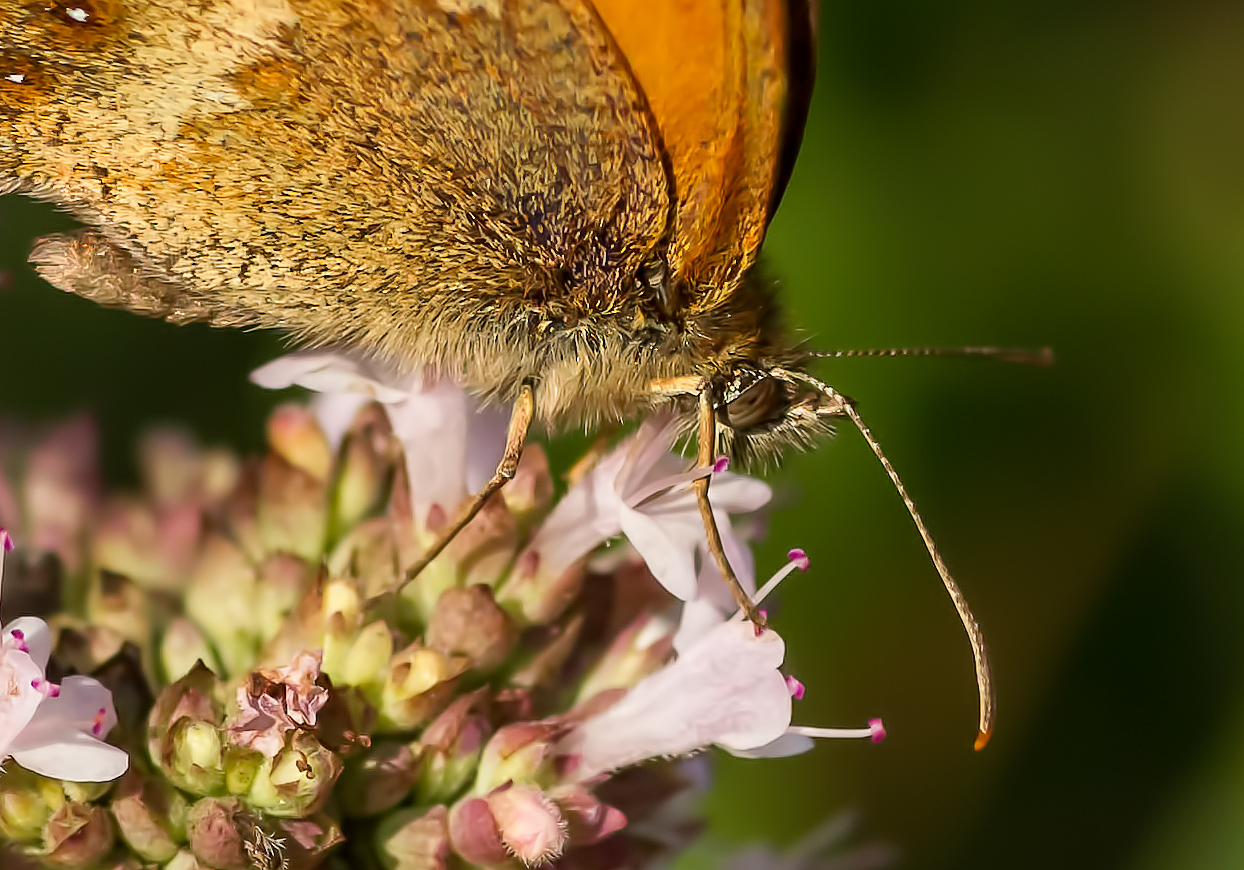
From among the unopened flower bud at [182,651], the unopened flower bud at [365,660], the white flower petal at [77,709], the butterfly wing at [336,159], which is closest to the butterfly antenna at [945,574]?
the butterfly wing at [336,159]

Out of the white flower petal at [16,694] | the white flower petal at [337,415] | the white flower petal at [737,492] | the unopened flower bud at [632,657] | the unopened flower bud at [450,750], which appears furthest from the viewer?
the white flower petal at [337,415]

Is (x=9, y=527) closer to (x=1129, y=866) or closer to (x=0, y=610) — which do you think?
(x=0, y=610)

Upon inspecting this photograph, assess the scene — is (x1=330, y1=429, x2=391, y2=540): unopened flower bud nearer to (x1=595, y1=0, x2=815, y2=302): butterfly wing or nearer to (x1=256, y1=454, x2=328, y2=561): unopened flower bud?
(x1=256, y1=454, x2=328, y2=561): unopened flower bud

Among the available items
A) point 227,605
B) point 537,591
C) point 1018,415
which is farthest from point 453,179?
point 1018,415

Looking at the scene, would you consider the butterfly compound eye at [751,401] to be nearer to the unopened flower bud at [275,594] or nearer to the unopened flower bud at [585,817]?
the unopened flower bud at [585,817]

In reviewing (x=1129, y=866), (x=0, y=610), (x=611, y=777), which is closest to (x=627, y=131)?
(x=611, y=777)

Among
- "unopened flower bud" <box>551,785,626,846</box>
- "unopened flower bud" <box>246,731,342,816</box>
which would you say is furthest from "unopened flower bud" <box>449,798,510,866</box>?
"unopened flower bud" <box>246,731,342,816</box>

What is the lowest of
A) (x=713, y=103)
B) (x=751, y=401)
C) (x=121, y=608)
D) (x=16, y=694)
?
(x=121, y=608)

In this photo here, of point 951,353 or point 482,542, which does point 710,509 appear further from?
point 951,353
